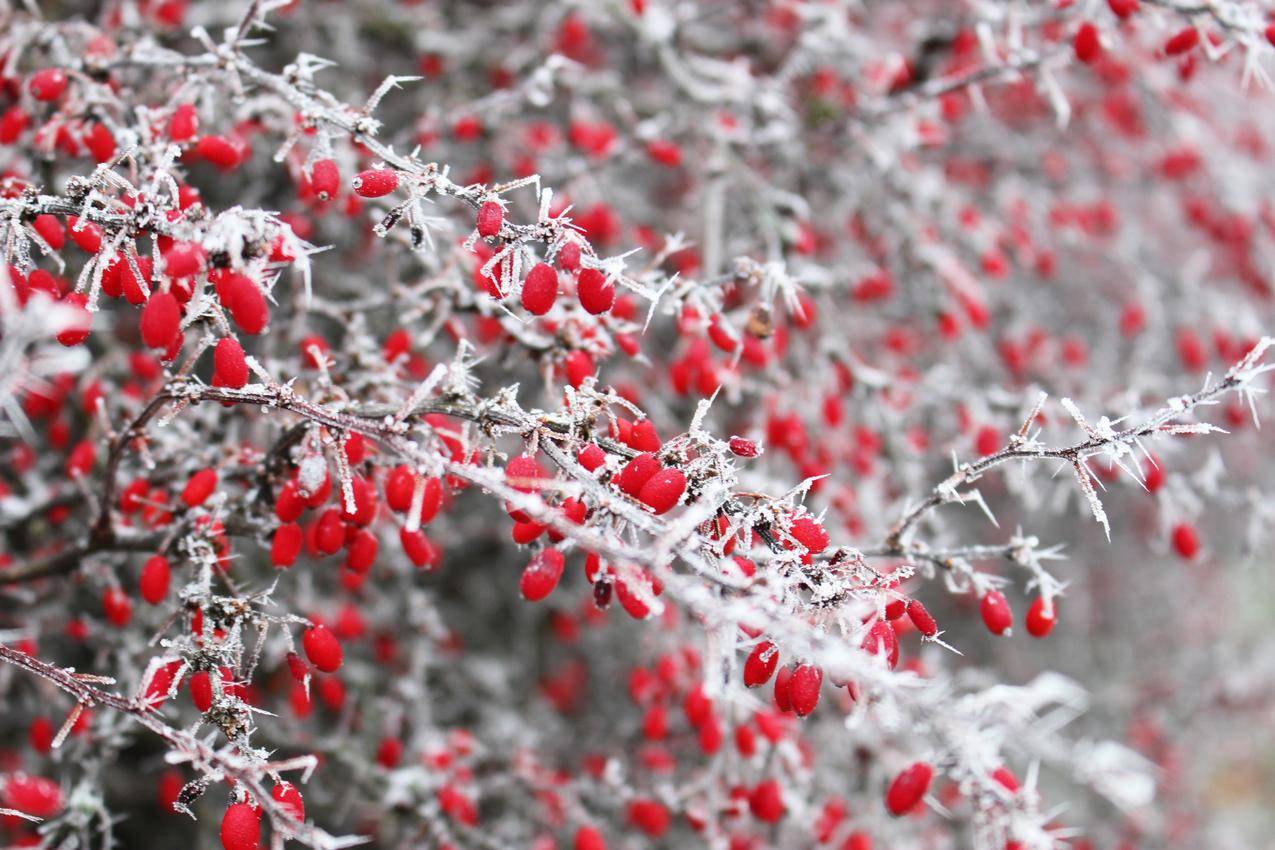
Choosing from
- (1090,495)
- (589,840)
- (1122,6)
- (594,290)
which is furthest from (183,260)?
(1122,6)

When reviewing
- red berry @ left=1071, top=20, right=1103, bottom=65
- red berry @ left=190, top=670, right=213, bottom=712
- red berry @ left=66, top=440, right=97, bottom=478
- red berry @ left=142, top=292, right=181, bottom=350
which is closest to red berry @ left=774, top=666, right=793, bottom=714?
red berry @ left=190, top=670, right=213, bottom=712

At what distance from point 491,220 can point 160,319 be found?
20.4 inches

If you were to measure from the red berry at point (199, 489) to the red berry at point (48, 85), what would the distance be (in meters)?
0.88

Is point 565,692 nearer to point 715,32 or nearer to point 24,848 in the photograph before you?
point 24,848

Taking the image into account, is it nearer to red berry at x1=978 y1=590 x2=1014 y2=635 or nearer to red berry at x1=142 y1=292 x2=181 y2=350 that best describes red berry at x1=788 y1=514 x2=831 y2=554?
red berry at x1=978 y1=590 x2=1014 y2=635

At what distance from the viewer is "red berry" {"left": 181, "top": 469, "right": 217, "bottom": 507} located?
6.80ft

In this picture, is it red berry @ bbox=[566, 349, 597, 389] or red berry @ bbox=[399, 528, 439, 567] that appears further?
red berry @ bbox=[566, 349, 597, 389]

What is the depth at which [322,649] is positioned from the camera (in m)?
1.90

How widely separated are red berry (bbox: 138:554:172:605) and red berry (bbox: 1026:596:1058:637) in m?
1.75

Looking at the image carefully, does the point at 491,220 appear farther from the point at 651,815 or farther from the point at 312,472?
the point at 651,815

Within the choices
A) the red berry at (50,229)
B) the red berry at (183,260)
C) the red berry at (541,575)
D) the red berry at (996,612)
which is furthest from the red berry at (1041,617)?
the red berry at (50,229)

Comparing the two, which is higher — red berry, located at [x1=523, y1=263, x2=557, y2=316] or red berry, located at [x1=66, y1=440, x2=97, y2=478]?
red berry, located at [x1=523, y1=263, x2=557, y2=316]

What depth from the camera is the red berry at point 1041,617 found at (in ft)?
6.88

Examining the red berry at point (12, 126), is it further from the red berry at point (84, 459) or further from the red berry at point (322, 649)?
the red berry at point (322, 649)
